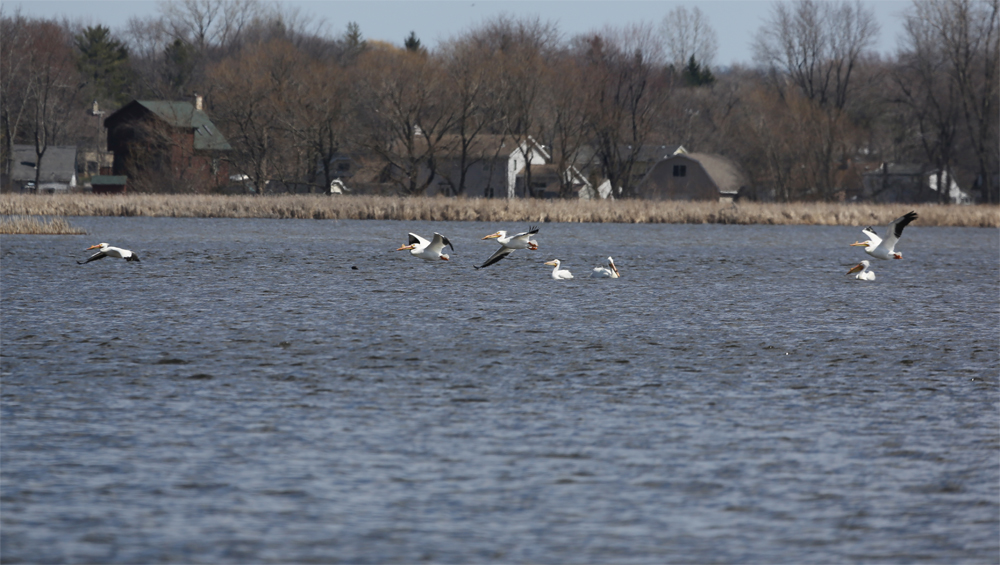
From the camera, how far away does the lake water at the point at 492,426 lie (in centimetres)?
743

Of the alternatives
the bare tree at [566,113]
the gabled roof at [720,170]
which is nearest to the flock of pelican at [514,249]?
the bare tree at [566,113]

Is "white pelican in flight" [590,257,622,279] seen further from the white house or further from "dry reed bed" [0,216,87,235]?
the white house

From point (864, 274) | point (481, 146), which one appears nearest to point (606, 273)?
point (864, 274)

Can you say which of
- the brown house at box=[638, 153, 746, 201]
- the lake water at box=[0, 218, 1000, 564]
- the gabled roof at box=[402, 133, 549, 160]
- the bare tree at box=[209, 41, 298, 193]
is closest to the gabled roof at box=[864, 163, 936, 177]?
the brown house at box=[638, 153, 746, 201]

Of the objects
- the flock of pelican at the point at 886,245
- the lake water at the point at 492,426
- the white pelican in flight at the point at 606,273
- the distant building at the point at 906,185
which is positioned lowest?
the lake water at the point at 492,426

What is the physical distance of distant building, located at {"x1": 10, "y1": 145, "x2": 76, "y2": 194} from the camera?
85688 mm

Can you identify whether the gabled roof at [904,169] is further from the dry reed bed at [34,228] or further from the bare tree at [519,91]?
the dry reed bed at [34,228]

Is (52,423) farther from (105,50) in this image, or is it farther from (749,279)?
(105,50)

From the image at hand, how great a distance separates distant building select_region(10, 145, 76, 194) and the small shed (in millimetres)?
11114

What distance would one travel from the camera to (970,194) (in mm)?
88812

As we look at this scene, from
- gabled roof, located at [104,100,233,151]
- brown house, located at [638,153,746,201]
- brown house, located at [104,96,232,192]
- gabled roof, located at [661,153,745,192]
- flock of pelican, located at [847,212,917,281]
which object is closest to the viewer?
flock of pelican, located at [847,212,917,281]

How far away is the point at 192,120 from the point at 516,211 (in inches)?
1193

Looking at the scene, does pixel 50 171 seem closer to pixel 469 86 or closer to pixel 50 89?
pixel 50 89

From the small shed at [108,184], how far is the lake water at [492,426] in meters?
53.4
